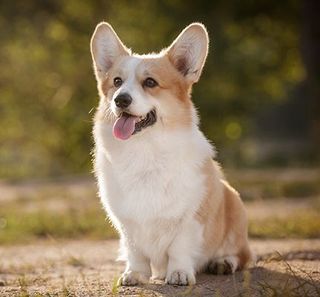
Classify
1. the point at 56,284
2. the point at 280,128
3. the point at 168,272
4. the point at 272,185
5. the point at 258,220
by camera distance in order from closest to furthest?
the point at 168,272 < the point at 56,284 < the point at 258,220 < the point at 272,185 < the point at 280,128

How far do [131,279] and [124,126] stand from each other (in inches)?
39.2

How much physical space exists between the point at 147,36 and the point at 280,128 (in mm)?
12431

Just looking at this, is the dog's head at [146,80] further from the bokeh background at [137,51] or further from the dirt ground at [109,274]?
the bokeh background at [137,51]

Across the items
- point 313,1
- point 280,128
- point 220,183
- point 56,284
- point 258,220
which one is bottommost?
point 280,128

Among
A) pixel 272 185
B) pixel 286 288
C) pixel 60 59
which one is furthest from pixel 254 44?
pixel 286 288

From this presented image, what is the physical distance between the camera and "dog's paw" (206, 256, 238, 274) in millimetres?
5043

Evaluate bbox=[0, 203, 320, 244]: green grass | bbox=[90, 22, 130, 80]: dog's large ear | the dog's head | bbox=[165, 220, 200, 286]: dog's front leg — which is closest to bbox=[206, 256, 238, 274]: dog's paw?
bbox=[165, 220, 200, 286]: dog's front leg

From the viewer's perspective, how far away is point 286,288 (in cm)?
386

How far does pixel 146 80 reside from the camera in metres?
4.86

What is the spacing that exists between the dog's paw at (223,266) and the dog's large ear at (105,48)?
1.57 m

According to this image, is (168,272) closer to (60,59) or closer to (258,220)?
(258,220)

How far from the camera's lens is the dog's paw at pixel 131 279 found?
4712 millimetres

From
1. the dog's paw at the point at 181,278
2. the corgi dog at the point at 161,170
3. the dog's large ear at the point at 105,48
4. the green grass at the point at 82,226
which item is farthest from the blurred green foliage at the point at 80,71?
the dog's paw at the point at 181,278

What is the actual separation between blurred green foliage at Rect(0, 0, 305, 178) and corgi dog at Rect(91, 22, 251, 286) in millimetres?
12158
